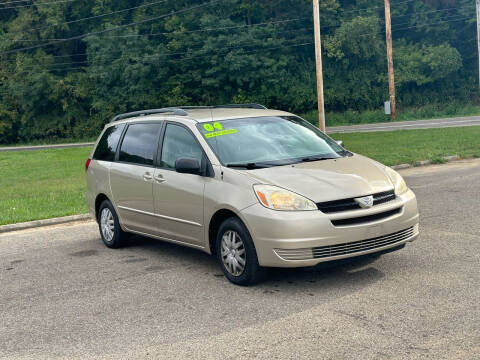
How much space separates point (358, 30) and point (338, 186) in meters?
47.3

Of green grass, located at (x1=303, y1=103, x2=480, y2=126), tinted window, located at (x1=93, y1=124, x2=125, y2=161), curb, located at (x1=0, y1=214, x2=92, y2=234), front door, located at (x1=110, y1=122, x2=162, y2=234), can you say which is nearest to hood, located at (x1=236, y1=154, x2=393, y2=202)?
front door, located at (x1=110, y1=122, x2=162, y2=234)

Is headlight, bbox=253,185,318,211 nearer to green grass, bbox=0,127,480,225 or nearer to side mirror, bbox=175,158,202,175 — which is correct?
side mirror, bbox=175,158,202,175

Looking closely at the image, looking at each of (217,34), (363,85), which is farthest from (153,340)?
(363,85)

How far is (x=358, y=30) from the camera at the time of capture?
51156mm

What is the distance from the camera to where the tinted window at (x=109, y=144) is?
8695 mm

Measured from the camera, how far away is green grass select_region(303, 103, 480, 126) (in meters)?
44.4

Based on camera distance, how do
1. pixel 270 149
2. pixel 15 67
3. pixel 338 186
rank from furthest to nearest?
pixel 15 67, pixel 270 149, pixel 338 186

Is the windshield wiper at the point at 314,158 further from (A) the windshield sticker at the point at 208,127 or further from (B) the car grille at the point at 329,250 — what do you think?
(B) the car grille at the point at 329,250

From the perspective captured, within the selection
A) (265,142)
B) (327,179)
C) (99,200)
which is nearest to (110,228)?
(99,200)

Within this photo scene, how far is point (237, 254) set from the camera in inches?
247

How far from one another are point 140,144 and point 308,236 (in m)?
3.03

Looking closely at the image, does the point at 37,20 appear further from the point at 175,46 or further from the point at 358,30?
the point at 358,30

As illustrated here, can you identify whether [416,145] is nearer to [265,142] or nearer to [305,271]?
[265,142]

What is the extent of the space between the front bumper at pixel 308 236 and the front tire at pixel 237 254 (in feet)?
0.34
